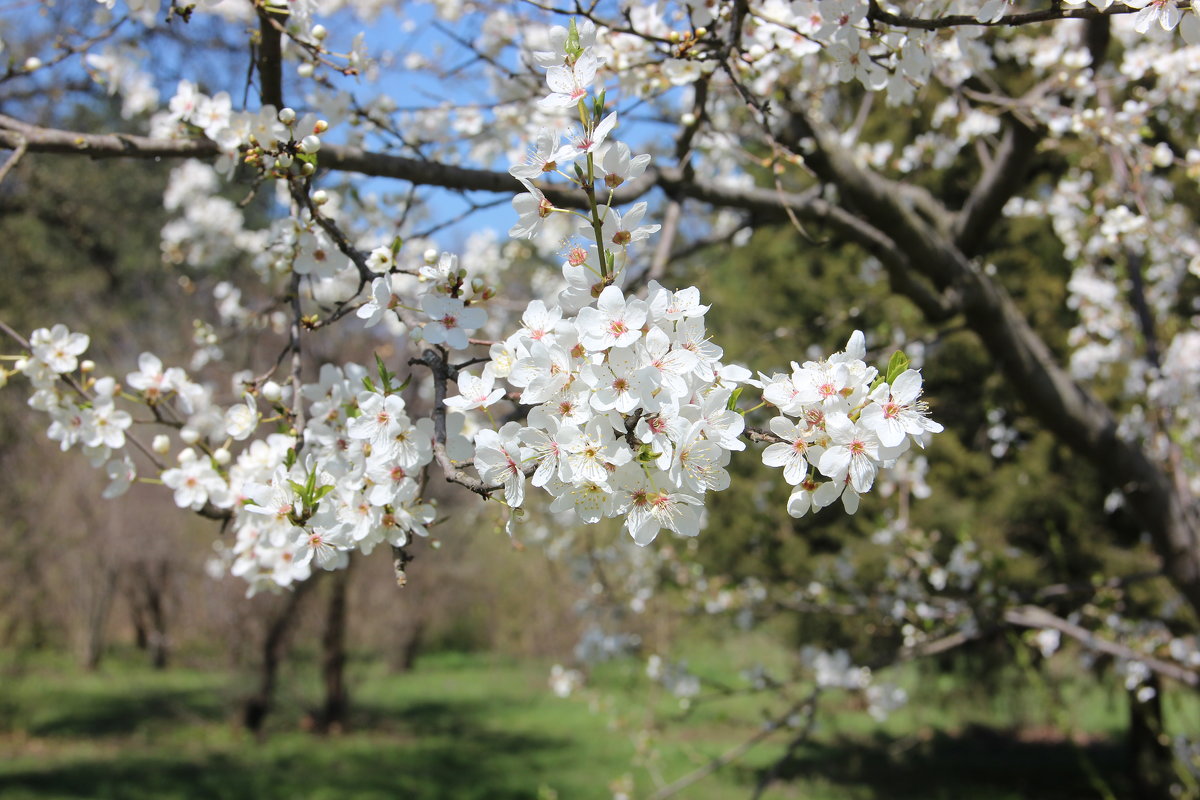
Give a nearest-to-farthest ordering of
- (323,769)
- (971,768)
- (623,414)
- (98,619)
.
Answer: (623,414) < (323,769) < (971,768) < (98,619)

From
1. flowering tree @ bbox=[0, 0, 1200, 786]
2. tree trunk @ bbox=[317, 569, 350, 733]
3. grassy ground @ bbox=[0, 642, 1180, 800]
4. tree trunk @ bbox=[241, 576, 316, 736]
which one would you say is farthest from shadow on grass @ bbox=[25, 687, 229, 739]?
flowering tree @ bbox=[0, 0, 1200, 786]

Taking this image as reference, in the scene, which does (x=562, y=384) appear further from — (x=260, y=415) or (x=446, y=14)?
(x=446, y=14)

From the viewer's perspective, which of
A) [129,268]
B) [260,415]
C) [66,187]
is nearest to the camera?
[260,415]

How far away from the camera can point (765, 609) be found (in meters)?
3.69

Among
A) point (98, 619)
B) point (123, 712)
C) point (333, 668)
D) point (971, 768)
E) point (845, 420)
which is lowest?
point (971, 768)

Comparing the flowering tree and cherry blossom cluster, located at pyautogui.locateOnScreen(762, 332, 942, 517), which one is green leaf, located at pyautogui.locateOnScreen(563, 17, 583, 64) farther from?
cherry blossom cluster, located at pyautogui.locateOnScreen(762, 332, 942, 517)

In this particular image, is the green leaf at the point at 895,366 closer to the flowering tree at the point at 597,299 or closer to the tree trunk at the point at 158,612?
the flowering tree at the point at 597,299

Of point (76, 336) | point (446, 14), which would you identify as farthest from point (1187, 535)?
point (446, 14)

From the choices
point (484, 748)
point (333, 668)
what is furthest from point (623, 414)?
point (333, 668)

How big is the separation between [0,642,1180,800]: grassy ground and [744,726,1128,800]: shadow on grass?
1.1 inches

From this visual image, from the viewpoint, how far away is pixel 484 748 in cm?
876

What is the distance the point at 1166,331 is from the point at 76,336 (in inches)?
149

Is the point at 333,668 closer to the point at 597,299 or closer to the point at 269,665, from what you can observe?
the point at 269,665

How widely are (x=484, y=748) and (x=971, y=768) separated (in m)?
4.72
